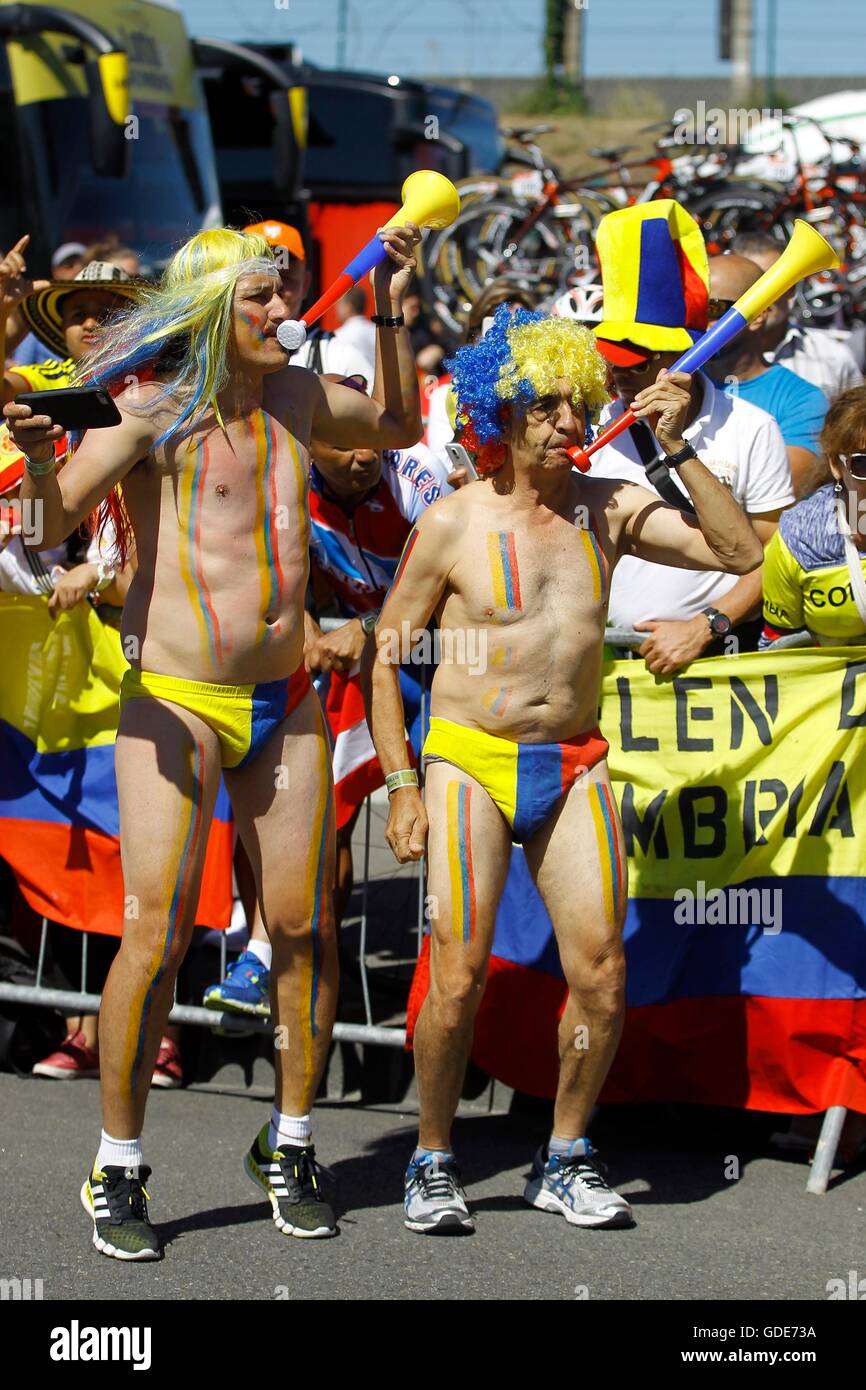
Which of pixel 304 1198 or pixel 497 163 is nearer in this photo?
pixel 304 1198

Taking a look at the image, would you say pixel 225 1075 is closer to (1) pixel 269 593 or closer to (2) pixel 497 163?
(1) pixel 269 593

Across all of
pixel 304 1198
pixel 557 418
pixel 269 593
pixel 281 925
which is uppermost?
pixel 557 418

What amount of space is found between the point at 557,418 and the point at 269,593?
78 cm

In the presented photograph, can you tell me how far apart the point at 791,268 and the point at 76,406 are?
6.03ft

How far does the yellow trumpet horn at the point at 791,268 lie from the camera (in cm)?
425

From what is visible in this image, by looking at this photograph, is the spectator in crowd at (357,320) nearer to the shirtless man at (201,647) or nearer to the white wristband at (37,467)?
the shirtless man at (201,647)

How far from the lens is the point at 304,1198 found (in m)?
4.09

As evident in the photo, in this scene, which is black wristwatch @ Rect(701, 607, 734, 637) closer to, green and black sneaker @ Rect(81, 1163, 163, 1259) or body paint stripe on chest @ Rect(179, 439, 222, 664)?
body paint stripe on chest @ Rect(179, 439, 222, 664)

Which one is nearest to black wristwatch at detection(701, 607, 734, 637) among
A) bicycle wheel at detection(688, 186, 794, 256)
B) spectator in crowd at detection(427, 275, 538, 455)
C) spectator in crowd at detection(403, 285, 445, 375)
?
spectator in crowd at detection(427, 275, 538, 455)

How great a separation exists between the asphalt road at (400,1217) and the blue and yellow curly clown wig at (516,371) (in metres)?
1.83

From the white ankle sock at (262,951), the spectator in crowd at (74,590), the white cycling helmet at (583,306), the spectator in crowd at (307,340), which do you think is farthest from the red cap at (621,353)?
the white ankle sock at (262,951)

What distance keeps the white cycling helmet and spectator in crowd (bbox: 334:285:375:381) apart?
5.50 m

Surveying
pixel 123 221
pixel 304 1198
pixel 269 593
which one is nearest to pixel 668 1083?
pixel 304 1198

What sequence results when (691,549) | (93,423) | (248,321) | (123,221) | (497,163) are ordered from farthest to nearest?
(497,163) < (123,221) < (691,549) < (248,321) < (93,423)
